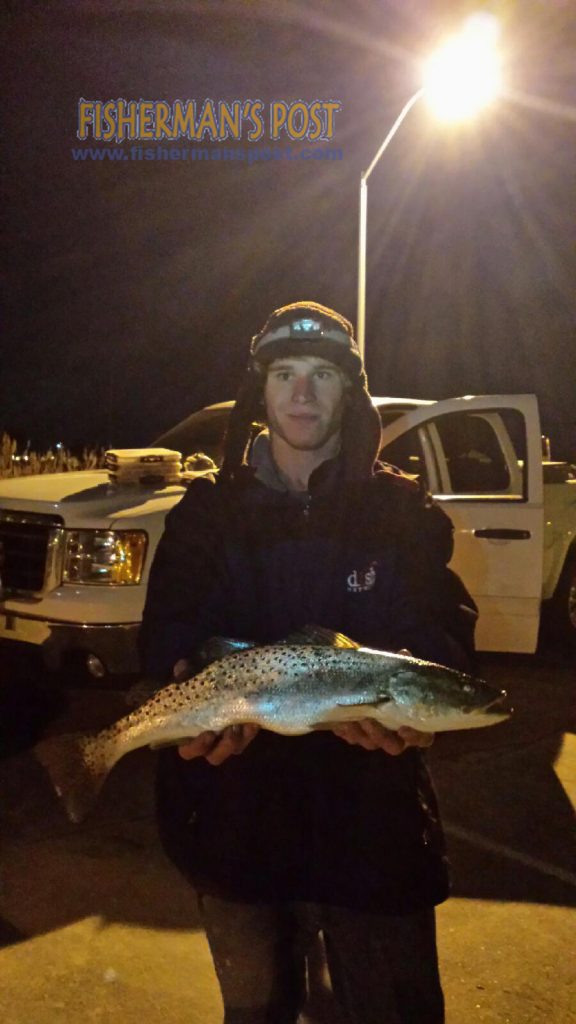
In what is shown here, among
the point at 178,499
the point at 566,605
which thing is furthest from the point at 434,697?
the point at 566,605

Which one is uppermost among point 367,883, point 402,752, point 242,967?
point 402,752

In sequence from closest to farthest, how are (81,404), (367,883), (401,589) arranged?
(367,883), (401,589), (81,404)

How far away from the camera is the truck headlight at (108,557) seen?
5496mm

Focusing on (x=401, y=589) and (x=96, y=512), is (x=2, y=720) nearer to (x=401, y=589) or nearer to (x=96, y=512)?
(x=96, y=512)

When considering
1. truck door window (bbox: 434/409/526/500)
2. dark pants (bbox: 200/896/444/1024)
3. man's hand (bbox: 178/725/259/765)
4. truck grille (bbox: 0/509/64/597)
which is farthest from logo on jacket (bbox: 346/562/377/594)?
truck door window (bbox: 434/409/526/500)

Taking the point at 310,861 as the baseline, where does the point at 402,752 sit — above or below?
above

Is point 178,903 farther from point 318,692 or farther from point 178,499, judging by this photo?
point 178,499

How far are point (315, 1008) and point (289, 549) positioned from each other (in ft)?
3.48

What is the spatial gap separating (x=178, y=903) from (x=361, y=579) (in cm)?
221

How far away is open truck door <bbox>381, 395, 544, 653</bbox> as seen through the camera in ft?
21.1

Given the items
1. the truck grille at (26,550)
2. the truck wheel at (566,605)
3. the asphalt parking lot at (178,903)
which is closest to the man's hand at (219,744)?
the asphalt parking lot at (178,903)

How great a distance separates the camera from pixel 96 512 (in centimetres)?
559

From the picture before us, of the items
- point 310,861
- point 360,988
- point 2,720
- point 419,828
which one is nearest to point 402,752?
point 419,828

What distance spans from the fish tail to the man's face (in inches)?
34.1
